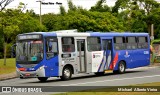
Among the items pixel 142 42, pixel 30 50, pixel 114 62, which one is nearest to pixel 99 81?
pixel 30 50

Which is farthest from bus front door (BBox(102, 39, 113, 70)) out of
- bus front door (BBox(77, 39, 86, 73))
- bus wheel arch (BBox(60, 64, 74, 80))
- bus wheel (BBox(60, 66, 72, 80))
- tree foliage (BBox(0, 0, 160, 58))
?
tree foliage (BBox(0, 0, 160, 58))

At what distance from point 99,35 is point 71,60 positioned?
344 cm

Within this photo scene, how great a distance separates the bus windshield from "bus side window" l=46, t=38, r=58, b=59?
1.41ft

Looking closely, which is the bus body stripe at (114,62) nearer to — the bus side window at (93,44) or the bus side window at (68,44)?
the bus side window at (93,44)

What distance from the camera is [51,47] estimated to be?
81.0 ft

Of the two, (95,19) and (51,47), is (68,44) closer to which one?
(51,47)

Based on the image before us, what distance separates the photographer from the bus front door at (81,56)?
2628cm

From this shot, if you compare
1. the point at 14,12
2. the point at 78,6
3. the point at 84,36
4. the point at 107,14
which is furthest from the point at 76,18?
the point at 84,36

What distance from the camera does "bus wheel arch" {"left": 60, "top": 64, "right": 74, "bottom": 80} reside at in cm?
2520

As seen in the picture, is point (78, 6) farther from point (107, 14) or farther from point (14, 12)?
point (14, 12)

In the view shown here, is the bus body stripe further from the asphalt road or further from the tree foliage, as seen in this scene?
the tree foliage

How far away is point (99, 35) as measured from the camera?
2823 centimetres

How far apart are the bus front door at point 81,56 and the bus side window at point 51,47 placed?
1892 mm

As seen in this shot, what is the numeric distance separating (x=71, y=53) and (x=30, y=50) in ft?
8.40
